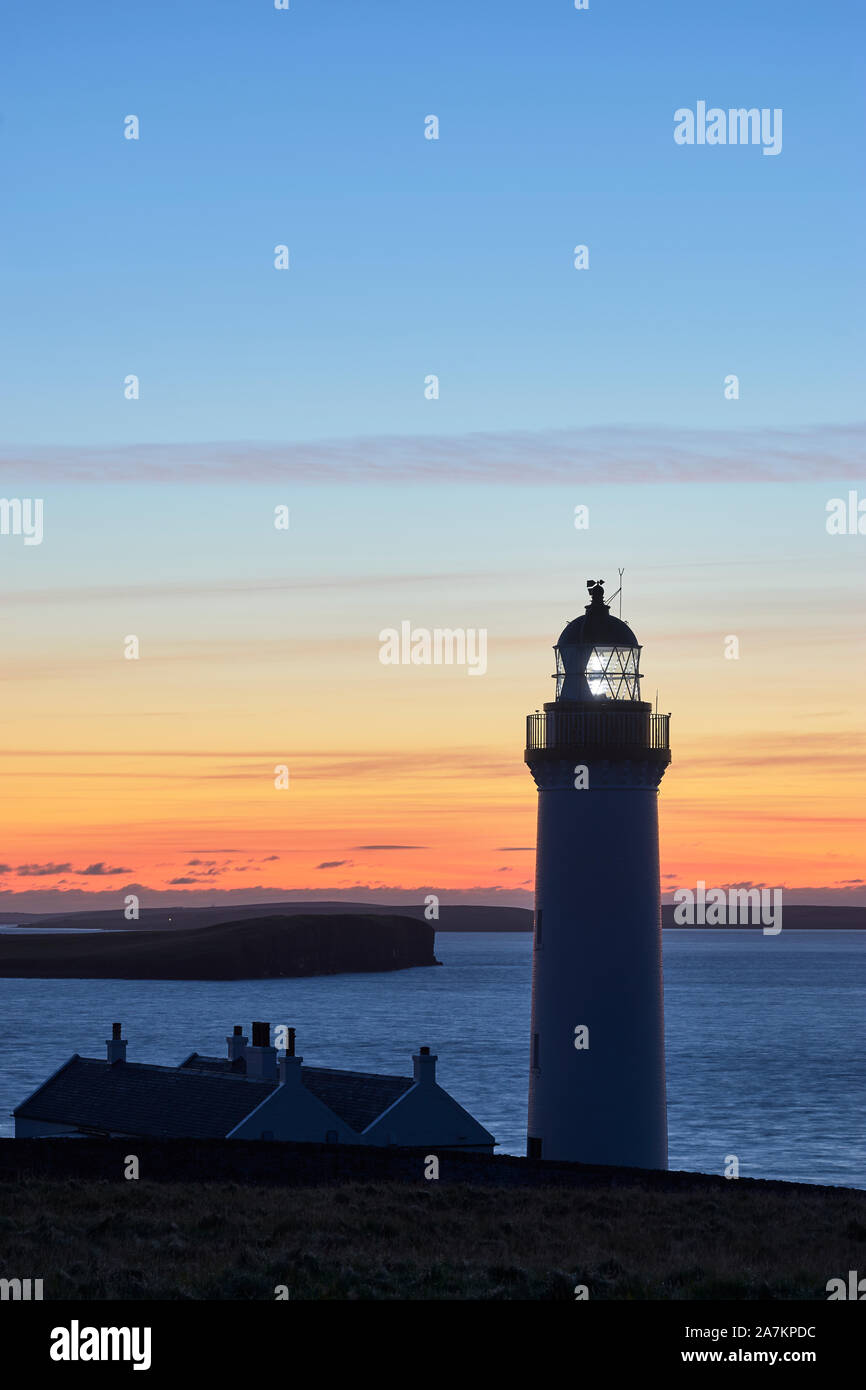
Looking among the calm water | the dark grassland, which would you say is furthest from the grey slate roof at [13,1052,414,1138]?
the calm water

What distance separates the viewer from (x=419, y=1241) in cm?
2219

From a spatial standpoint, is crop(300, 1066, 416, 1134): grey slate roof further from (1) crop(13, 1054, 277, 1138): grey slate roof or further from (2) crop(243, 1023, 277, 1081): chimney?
(1) crop(13, 1054, 277, 1138): grey slate roof

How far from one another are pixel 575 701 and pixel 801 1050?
4657 inches

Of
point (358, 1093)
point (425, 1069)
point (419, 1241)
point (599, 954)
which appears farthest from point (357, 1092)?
point (419, 1241)

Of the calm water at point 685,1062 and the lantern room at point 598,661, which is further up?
the lantern room at point 598,661

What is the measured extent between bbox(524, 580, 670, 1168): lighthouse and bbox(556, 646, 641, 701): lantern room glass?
1.03 metres

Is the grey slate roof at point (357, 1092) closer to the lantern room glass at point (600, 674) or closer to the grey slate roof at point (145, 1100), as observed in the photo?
the grey slate roof at point (145, 1100)

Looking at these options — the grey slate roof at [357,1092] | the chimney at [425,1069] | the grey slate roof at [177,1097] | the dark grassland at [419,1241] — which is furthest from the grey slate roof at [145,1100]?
the dark grassland at [419,1241]

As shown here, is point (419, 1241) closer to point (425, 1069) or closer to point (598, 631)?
point (598, 631)

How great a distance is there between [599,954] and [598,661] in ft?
20.2

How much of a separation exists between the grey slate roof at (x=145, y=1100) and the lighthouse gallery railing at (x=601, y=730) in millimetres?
13943

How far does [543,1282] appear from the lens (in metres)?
18.1

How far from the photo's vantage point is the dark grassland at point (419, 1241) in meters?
18.0
